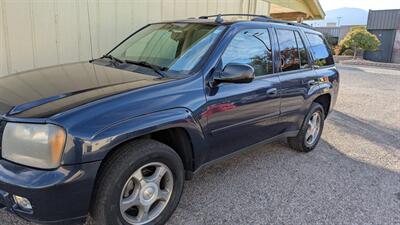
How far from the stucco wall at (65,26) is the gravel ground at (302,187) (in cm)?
231

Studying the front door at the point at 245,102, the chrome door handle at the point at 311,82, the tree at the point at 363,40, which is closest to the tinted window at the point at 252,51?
the front door at the point at 245,102

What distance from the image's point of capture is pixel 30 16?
448cm

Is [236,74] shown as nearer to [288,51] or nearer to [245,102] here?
[245,102]

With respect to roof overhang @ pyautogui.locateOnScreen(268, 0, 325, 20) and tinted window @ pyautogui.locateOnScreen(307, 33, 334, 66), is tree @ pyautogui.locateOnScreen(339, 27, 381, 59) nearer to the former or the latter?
roof overhang @ pyautogui.locateOnScreen(268, 0, 325, 20)

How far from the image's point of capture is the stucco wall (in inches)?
171

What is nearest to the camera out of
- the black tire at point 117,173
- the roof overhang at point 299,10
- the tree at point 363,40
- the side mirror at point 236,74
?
the black tire at point 117,173

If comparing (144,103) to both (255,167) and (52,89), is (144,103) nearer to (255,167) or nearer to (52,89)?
(52,89)

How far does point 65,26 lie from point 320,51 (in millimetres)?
3618

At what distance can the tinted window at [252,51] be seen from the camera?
345 centimetres

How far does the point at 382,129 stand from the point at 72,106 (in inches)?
247

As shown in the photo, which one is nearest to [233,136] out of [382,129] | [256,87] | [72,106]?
[256,87]

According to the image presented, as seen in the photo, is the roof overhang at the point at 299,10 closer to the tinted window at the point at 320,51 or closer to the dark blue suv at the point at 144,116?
the tinted window at the point at 320,51

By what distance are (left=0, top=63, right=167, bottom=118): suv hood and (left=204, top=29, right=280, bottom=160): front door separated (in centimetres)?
62

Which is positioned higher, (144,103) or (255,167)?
(144,103)
